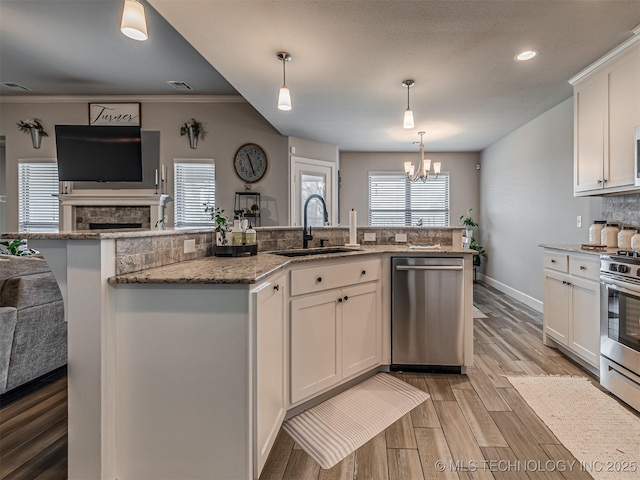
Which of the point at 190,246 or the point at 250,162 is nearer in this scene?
the point at 190,246

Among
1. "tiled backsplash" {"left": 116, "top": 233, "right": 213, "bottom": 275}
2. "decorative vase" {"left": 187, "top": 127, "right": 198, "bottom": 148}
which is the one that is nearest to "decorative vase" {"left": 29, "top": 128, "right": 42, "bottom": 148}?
"decorative vase" {"left": 187, "top": 127, "right": 198, "bottom": 148}

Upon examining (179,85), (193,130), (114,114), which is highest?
(179,85)

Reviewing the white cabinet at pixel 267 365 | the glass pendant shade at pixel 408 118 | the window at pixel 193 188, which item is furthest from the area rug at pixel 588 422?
the window at pixel 193 188

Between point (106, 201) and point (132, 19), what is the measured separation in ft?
13.5

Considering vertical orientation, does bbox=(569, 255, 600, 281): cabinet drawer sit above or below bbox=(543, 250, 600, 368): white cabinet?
above

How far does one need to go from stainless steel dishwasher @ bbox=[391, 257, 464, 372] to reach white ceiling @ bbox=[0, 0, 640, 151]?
5.76ft

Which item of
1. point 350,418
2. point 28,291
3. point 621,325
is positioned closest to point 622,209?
point 621,325

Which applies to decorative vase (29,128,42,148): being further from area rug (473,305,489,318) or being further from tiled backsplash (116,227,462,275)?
area rug (473,305,489,318)

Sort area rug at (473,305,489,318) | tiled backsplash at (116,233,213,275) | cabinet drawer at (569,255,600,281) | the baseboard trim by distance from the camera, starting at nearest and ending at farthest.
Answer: tiled backsplash at (116,233,213,275)
cabinet drawer at (569,255,600,281)
area rug at (473,305,489,318)
the baseboard trim

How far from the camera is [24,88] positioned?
496 cm

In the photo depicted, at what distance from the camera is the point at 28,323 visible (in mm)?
2189

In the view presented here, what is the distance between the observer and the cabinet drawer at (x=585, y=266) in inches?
95.4

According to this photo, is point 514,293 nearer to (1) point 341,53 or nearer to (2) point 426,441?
(2) point 426,441

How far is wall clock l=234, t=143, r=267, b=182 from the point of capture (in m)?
5.28
